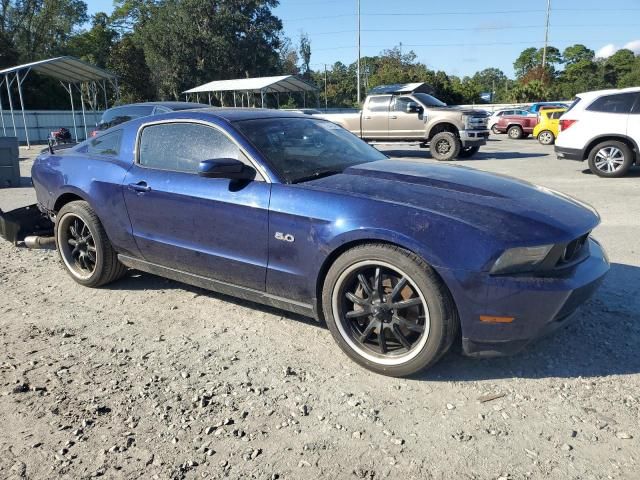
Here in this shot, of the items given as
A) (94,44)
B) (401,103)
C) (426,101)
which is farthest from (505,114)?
(94,44)

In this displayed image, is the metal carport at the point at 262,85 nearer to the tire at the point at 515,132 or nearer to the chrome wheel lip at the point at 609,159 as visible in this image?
the tire at the point at 515,132

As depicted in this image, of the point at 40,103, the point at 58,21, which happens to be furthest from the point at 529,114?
the point at 58,21

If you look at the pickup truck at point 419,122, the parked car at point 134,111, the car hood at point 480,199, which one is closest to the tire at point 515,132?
the pickup truck at point 419,122

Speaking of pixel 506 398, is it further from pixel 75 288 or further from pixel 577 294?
pixel 75 288

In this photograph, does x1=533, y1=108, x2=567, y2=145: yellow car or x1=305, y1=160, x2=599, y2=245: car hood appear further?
x1=533, y1=108, x2=567, y2=145: yellow car

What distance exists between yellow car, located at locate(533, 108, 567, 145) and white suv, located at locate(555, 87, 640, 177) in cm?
1050

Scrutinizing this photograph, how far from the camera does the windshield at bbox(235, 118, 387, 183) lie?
11.8 feet

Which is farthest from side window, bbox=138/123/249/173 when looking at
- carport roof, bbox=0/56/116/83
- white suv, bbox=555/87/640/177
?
carport roof, bbox=0/56/116/83

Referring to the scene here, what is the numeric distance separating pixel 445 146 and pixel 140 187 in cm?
1254

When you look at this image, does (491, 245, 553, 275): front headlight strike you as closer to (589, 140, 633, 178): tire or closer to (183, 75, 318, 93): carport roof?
(589, 140, 633, 178): tire

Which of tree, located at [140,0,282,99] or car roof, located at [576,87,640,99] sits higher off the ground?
tree, located at [140,0,282,99]

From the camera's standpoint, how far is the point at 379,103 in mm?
16250

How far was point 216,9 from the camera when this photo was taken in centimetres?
4653

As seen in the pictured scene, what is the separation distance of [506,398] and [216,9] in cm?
4980
